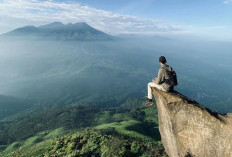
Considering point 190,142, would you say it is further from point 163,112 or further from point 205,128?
point 163,112

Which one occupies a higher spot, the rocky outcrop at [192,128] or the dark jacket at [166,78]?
the dark jacket at [166,78]

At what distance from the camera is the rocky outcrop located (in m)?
14.6

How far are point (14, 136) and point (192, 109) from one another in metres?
213

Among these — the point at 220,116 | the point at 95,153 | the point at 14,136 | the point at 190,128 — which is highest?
the point at 220,116

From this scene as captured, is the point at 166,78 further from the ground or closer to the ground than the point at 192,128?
further from the ground

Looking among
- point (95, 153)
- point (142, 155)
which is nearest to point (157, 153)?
point (142, 155)

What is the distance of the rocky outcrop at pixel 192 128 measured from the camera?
1456 cm

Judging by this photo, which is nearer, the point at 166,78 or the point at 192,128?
the point at 192,128

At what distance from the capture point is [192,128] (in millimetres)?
16250

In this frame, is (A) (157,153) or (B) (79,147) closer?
(A) (157,153)

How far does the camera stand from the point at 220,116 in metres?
15.0

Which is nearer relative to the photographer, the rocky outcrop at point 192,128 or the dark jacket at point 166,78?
the rocky outcrop at point 192,128

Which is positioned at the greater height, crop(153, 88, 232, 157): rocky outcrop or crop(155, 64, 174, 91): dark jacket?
crop(155, 64, 174, 91): dark jacket

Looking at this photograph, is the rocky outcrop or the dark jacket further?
the dark jacket
